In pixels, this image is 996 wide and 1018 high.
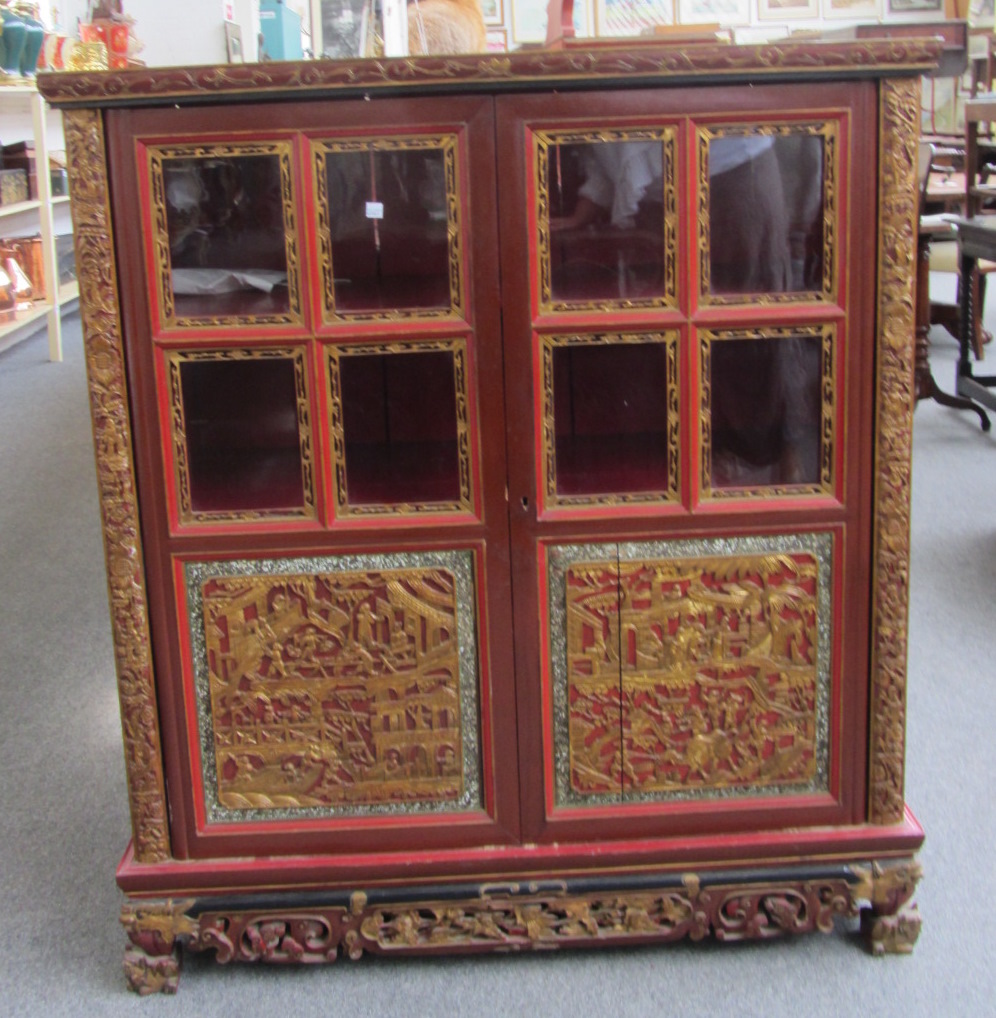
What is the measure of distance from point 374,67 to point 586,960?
1266 mm

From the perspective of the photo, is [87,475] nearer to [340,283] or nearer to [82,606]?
[82,606]

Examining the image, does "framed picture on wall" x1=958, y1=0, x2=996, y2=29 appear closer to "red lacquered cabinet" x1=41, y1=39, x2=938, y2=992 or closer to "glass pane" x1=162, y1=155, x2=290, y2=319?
"red lacquered cabinet" x1=41, y1=39, x2=938, y2=992

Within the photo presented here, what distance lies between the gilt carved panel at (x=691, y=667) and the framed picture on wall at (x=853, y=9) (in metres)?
7.86

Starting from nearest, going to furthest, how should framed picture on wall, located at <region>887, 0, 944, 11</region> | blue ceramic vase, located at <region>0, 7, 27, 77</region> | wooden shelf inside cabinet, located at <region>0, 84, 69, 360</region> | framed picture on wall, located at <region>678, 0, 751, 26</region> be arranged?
blue ceramic vase, located at <region>0, 7, 27, 77</region>, wooden shelf inside cabinet, located at <region>0, 84, 69, 360</region>, framed picture on wall, located at <region>678, 0, 751, 26</region>, framed picture on wall, located at <region>887, 0, 944, 11</region>

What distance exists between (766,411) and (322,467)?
1.97 feet

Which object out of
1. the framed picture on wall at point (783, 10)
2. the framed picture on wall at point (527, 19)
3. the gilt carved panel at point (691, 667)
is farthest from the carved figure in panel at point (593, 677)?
the framed picture on wall at point (783, 10)

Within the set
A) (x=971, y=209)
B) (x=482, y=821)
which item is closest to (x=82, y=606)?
(x=482, y=821)

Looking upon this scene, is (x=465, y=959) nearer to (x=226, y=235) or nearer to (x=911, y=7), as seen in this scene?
(x=226, y=235)

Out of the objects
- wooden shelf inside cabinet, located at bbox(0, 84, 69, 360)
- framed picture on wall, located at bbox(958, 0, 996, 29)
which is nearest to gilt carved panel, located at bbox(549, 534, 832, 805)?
wooden shelf inside cabinet, located at bbox(0, 84, 69, 360)

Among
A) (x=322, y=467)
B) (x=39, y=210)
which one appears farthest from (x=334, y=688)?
(x=39, y=210)

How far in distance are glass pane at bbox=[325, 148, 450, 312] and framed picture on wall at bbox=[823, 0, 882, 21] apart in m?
7.88

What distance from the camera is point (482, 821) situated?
177 cm

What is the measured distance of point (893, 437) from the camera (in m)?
1.66

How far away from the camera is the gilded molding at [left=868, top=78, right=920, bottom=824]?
5.18 feet
